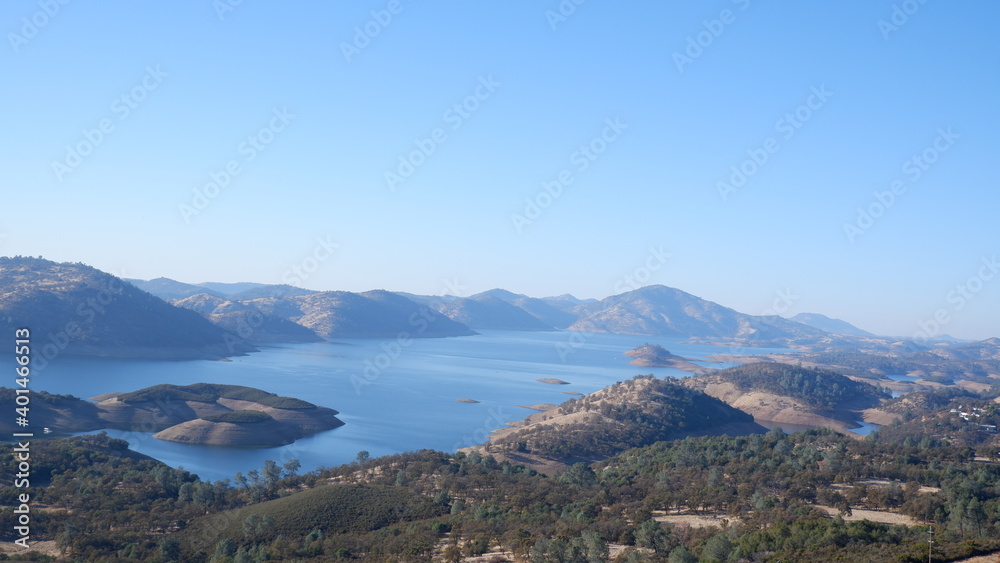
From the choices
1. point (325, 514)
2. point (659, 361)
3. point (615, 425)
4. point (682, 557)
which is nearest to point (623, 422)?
point (615, 425)

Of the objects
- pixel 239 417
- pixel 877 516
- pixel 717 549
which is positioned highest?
pixel 717 549

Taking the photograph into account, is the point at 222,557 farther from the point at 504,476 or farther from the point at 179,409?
the point at 179,409

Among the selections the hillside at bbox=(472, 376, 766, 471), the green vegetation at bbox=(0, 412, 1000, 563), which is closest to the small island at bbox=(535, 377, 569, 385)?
the hillside at bbox=(472, 376, 766, 471)

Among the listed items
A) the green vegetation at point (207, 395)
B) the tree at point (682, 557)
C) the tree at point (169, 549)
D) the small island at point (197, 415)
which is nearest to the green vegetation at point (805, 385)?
the small island at point (197, 415)

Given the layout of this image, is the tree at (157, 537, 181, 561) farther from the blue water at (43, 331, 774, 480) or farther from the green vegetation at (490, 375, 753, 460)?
the green vegetation at (490, 375, 753, 460)

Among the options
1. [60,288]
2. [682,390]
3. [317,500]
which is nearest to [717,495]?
[317,500]

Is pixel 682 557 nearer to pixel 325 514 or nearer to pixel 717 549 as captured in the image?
pixel 717 549
